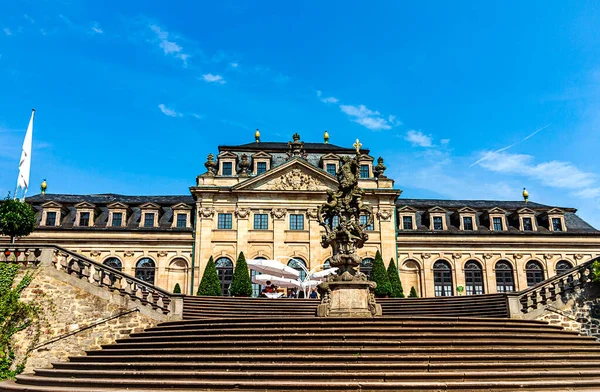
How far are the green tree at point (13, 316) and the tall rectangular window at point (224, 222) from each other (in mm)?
23847

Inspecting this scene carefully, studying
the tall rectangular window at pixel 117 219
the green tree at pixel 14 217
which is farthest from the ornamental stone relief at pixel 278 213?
the green tree at pixel 14 217

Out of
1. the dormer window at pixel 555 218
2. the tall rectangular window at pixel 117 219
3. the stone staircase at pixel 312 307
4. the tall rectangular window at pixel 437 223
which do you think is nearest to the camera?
the stone staircase at pixel 312 307

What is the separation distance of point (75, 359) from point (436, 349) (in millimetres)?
10571

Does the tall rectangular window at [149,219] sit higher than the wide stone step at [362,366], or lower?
higher

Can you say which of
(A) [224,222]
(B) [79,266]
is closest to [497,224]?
(A) [224,222]

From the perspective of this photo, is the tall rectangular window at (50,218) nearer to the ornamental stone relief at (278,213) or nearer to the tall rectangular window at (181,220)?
the tall rectangular window at (181,220)

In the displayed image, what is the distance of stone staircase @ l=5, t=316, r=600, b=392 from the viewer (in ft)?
37.0

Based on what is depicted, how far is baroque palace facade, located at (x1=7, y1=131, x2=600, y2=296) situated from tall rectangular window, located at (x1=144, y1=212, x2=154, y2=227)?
0.09 m

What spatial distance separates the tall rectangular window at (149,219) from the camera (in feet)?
Answer: 146

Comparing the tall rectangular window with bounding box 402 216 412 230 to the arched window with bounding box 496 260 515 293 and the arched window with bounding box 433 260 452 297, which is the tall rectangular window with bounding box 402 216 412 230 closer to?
the arched window with bounding box 433 260 452 297

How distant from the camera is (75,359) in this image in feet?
49.0

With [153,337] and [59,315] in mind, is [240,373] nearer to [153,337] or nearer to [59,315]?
[153,337]

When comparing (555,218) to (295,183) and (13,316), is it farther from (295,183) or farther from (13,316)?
(13,316)

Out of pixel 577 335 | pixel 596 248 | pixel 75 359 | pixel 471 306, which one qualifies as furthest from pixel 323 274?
pixel 596 248
